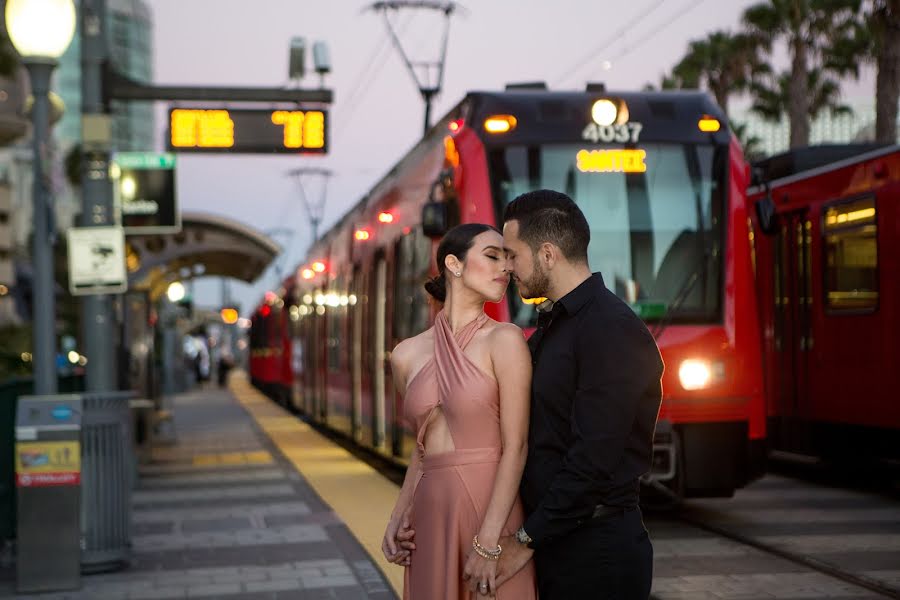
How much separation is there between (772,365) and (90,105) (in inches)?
287

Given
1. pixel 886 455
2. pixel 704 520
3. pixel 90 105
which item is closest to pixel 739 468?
pixel 704 520

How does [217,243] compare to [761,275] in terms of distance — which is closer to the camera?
[761,275]

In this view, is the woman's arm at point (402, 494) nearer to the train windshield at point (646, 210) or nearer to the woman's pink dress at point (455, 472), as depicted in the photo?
the woman's pink dress at point (455, 472)

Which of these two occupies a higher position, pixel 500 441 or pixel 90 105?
pixel 90 105

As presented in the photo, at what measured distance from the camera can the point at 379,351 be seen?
A: 54.7 ft

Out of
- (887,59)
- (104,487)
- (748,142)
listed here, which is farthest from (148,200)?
(748,142)

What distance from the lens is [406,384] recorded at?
4320mm

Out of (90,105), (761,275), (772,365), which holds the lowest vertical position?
(772,365)

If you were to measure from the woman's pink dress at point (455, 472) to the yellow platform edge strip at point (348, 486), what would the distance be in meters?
4.17

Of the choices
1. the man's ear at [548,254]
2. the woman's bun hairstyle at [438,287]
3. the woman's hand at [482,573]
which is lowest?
the woman's hand at [482,573]

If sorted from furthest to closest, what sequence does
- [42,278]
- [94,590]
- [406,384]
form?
[42,278] → [94,590] → [406,384]

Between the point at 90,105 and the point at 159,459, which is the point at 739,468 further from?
the point at 159,459

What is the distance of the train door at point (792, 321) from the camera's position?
14.3 metres

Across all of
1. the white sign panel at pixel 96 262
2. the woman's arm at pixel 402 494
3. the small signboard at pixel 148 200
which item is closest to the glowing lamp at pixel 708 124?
the white sign panel at pixel 96 262
